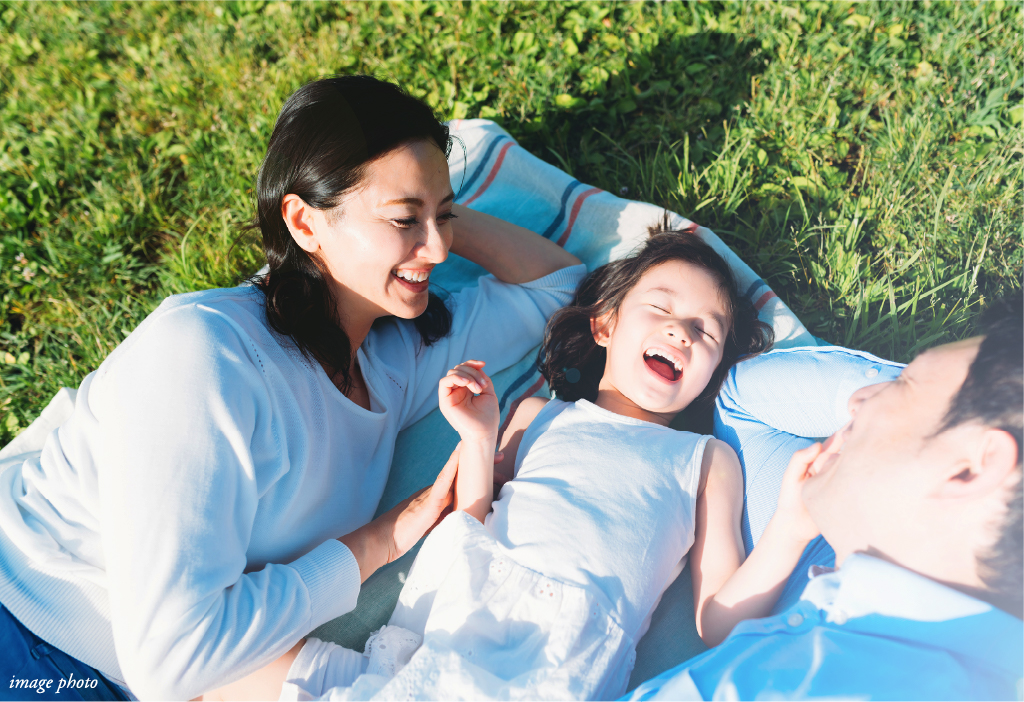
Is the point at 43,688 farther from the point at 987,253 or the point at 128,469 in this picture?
the point at 987,253

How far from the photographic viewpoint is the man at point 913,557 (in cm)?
128

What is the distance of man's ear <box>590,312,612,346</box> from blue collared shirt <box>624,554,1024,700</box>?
3.85ft

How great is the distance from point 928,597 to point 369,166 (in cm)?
178

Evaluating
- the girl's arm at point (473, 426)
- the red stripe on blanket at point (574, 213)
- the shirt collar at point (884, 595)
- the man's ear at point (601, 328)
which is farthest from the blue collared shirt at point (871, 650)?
the red stripe on blanket at point (574, 213)

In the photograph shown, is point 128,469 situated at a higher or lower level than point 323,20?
lower

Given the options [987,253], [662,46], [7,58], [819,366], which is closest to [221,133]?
[7,58]

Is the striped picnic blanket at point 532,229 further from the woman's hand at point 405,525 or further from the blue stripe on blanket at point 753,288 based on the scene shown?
the woman's hand at point 405,525

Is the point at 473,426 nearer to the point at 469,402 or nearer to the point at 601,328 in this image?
the point at 469,402

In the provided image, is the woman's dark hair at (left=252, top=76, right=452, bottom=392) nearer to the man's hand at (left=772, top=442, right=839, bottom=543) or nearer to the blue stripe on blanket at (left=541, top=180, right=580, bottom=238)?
the blue stripe on blanket at (left=541, top=180, right=580, bottom=238)

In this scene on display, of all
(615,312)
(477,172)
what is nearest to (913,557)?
(615,312)

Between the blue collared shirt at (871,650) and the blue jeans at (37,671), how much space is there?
1.55 m

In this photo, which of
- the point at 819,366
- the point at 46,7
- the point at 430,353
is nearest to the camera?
the point at 819,366

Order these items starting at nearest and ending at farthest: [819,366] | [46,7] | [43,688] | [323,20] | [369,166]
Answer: [43,688] → [369,166] → [819,366] → [323,20] → [46,7]

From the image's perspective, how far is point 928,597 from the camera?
135cm
